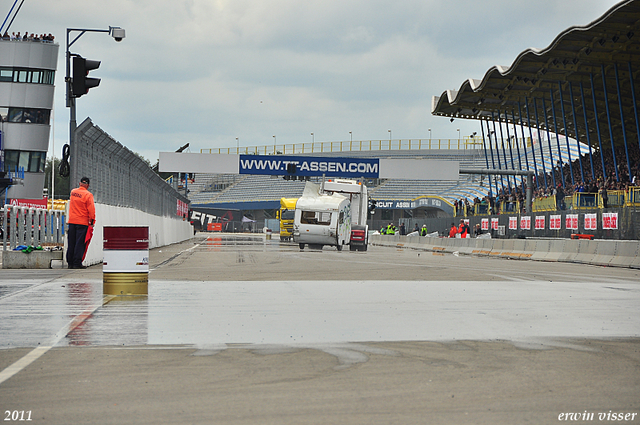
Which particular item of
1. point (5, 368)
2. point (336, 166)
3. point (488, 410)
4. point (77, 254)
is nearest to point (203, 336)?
point (5, 368)

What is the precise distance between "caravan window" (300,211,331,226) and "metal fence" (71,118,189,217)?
7.55 m

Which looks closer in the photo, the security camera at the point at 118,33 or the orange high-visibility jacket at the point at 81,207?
the orange high-visibility jacket at the point at 81,207

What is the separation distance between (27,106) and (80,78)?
2327 inches

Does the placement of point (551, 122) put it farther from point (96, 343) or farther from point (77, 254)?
point (96, 343)

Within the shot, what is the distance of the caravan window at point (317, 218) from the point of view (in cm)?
3525

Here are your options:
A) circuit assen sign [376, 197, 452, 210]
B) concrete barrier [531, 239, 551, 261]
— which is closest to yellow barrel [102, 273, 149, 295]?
concrete barrier [531, 239, 551, 261]

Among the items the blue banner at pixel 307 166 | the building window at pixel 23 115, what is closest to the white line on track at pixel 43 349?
the blue banner at pixel 307 166

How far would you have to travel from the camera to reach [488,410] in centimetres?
447

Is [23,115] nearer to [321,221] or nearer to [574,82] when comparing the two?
[321,221]

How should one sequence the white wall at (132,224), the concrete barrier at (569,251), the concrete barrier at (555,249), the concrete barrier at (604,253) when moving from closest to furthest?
the white wall at (132,224), the concrete barrier at (604,253), the concrete barrier at (569,251), the concrete barrier at (555,249)

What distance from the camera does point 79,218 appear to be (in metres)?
15.7

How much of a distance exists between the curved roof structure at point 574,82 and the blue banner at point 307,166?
10.1 meters

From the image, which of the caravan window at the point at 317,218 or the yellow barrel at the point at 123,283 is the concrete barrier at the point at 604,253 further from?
the yellow barrel at the point at 123,283

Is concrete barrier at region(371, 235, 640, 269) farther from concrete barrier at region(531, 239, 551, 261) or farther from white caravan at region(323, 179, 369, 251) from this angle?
white caravan at region(323, 179, 369, 251)
